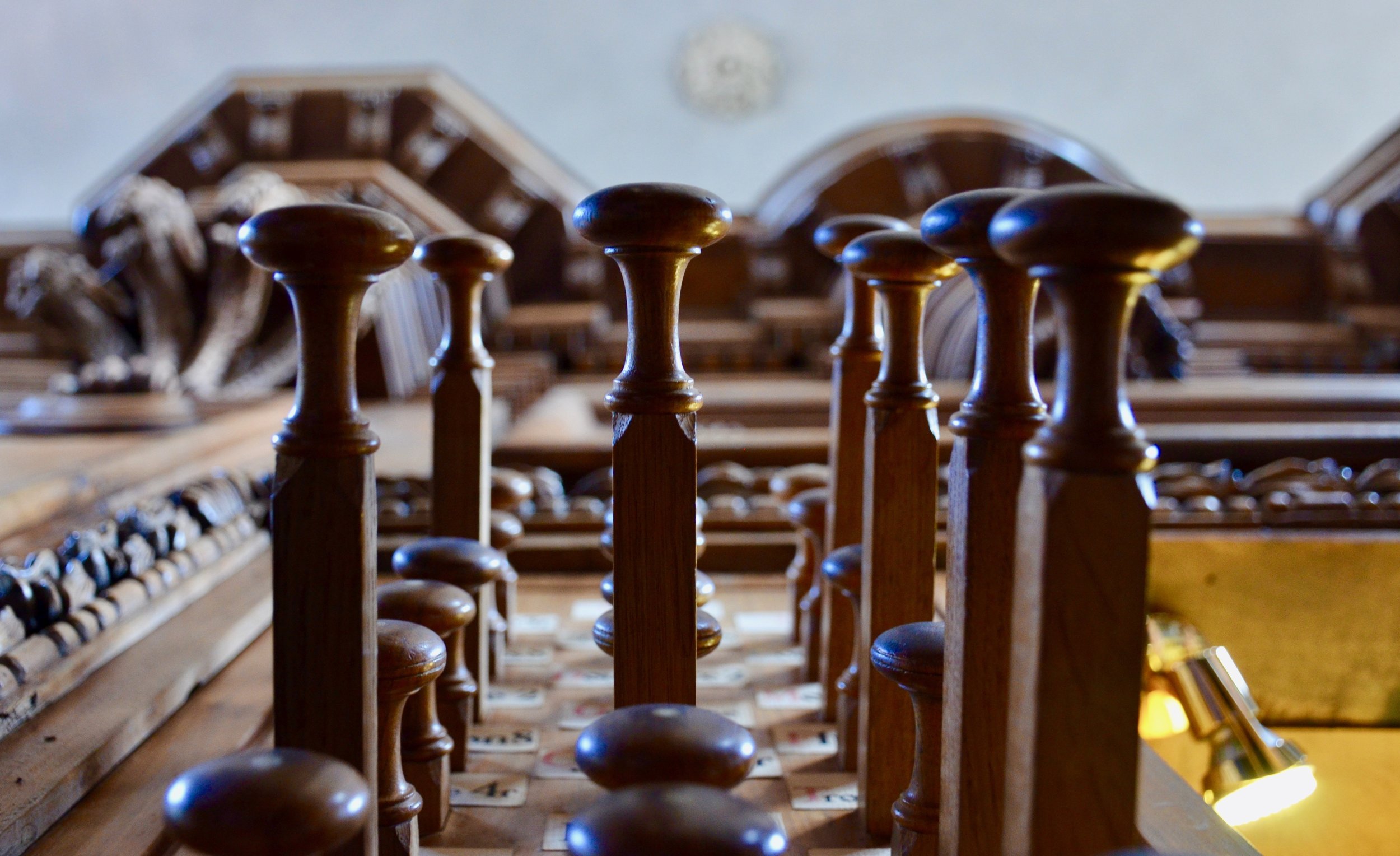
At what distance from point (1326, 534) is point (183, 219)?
207 cm

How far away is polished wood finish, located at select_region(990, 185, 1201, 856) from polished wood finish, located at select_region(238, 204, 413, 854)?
343 millimetres

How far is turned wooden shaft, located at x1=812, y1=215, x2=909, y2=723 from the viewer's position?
37.9 inches

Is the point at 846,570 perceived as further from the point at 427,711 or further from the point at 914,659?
the point at 427,711

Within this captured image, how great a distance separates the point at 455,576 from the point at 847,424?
14.9 inches

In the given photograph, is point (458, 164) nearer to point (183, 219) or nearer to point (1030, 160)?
point (183, 219)

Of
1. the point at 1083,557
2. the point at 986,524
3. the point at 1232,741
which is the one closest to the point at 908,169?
the point at 1232,741

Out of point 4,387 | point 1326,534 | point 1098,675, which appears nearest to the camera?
point 1098,675

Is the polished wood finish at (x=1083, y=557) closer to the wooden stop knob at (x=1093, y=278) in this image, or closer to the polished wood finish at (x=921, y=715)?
the wooden stop knob at (x=1093, y=278)

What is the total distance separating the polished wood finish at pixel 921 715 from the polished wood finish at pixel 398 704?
0.93 ft

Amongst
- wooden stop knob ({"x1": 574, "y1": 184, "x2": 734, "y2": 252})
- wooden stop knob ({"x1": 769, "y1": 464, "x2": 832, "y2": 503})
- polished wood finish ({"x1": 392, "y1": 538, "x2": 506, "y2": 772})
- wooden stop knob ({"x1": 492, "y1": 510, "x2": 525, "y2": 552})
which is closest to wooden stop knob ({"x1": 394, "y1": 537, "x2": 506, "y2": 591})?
polished wood finish ({"x1": 392, "y1": 538, "x2": 506, "y2": 772})

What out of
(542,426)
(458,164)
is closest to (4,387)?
(458,164)

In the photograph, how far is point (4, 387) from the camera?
2.30 meters

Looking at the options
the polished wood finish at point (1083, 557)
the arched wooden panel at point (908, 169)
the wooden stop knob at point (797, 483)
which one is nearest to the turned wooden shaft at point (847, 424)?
the wooden stop knob at point (797, 483)

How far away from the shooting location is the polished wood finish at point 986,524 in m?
0.58
